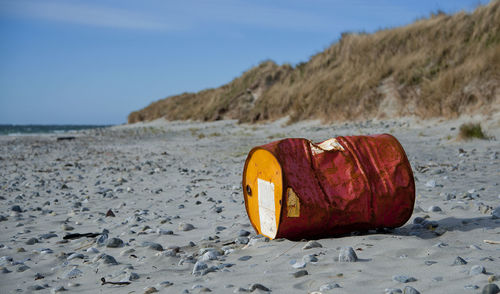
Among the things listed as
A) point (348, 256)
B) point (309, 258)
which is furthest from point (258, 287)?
point (348, 256)

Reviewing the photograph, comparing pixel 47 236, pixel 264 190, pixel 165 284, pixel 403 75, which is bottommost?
pixel 47 236

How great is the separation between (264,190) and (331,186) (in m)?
0.47

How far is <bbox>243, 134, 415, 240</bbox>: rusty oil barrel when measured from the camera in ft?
9.49

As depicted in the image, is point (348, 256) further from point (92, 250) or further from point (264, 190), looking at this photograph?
point (92, 250)

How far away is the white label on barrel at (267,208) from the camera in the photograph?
301cm

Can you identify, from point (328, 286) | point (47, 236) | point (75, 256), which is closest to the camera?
point (328, 286)

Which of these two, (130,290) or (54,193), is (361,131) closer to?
(54,193)

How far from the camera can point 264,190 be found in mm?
3090

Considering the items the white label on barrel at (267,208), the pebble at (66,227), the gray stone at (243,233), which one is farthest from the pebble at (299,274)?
the pebble at (66,227)

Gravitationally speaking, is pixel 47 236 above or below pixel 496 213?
below

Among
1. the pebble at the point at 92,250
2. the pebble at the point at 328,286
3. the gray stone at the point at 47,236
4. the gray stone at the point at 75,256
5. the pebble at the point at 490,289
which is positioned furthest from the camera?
the gray stone at the point at 47,236

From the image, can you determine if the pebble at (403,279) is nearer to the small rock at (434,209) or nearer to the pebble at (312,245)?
the pebble at (312,245)

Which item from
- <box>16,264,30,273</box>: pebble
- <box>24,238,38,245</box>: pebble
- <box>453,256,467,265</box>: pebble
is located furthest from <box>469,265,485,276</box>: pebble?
<box>24,238,38,245</box>: pebble

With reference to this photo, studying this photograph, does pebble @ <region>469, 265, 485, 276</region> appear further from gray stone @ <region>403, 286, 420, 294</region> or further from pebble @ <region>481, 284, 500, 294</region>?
gray stone @ <region>403, 286, 420, 294</region>
